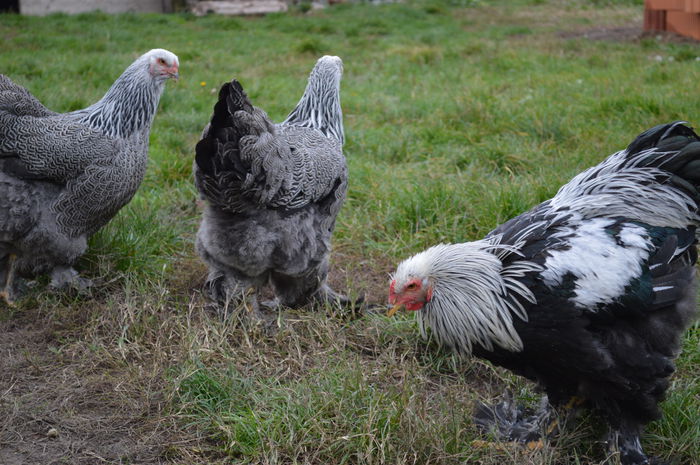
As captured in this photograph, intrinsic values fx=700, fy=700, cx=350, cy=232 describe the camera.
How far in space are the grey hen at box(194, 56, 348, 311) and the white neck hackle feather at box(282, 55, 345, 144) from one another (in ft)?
0.04

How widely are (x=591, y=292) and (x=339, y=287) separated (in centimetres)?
211

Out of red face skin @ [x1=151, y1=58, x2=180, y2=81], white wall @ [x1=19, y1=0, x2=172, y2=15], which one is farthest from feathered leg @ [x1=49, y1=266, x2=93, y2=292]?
white wall @ [x1=19, y1=0, x2=172, y2=15]

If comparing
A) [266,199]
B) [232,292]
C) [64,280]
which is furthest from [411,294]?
[64,280]

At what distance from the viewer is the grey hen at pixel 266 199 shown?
3.37m

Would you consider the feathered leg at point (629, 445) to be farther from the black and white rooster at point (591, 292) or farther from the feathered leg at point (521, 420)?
the feathered leg at point (521, 420)

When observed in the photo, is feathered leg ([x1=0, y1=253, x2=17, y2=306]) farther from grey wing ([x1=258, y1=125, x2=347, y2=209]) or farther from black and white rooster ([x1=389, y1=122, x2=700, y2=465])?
black and white rooster ([x1=389, y1=122, x2=700, y2=465])

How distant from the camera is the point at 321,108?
4465 millimetres

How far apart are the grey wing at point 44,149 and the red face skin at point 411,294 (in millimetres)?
2001

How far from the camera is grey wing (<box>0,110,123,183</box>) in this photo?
3.79 metres

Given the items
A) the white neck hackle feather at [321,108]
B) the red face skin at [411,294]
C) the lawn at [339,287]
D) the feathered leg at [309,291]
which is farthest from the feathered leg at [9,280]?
the red face skin at [411,294]

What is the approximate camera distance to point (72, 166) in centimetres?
386

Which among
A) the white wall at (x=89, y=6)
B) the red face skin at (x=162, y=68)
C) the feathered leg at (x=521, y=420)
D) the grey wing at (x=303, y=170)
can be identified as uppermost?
the white wall at (x=89, y=6)

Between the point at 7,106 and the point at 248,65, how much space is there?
6.31 m

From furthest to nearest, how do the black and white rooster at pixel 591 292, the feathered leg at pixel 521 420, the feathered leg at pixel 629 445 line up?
1. the feathered leg at pixel 521 420
2. the feathered leg at pixel 629 445
3. the black and white rooster at pixel 591 292
